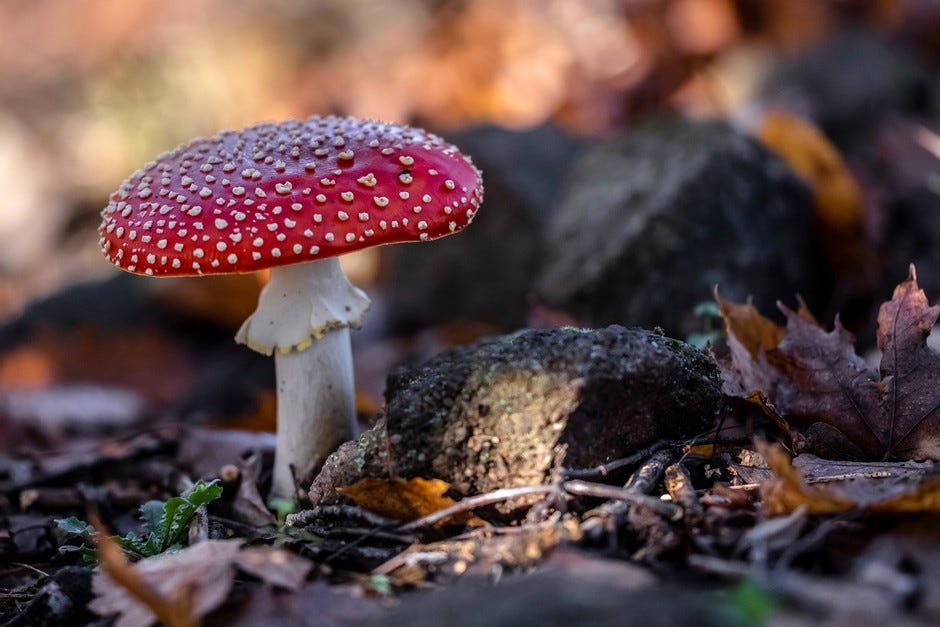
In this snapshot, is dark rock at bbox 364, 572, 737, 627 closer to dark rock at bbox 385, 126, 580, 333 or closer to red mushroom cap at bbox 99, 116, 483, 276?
red mushroom cap at bbox 99, 116, 483, 276

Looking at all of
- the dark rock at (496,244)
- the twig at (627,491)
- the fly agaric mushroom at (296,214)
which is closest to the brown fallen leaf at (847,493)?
the twig at (627,491)

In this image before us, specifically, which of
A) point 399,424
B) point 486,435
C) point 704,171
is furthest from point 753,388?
point 704,171

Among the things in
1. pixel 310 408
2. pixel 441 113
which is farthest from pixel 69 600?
pixel 441 113

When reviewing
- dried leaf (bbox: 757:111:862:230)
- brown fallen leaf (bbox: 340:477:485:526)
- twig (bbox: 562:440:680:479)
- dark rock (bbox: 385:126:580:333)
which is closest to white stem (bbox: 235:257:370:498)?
brown fallen leaf (bbox: 340:477:485:526)

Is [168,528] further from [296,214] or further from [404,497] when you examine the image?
[296,214]

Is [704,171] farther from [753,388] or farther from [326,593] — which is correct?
[326,593]

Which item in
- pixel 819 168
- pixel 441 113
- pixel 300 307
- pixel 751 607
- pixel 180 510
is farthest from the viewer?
pixel 441 113

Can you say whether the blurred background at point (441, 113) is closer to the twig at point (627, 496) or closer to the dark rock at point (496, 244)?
the dark rock at point (496, 244)
